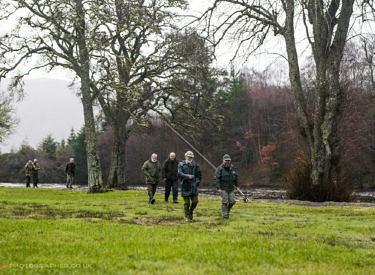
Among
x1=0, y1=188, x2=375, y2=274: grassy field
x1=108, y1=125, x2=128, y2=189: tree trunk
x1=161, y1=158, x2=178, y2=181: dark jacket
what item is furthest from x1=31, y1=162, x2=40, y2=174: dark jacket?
x1=0, y1=188, x2=375, y2=274: grassy field

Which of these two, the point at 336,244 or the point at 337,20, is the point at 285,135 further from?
the point at 336,244

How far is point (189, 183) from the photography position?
11.4 meters

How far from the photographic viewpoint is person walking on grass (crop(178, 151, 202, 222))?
11.3 metres

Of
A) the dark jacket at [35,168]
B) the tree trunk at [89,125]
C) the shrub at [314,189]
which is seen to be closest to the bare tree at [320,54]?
the shrub at [314,189]

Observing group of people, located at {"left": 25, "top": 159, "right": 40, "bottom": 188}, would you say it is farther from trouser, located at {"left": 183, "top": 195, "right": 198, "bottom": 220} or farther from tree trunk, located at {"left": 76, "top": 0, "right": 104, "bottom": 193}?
trouser, located at {"left": 183, "top": 195, "right": 198, "bottom": 220}

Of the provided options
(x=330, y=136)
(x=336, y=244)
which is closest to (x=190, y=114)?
(x=330, y=136)

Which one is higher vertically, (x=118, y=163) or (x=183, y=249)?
(x=118, y=163)

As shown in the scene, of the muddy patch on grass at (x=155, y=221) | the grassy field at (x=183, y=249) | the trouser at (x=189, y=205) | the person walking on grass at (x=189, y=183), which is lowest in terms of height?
the muddy patch on grass at (x=155, y=221)

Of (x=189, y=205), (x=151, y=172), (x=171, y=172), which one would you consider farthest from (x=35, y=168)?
(x=189, y=205)

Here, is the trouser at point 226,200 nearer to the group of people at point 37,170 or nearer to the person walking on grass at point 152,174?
the person walking on grass at point 152,174

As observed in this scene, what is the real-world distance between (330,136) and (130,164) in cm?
5145

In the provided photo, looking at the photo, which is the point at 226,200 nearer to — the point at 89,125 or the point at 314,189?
the point at 314,189

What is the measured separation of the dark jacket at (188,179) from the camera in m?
11.3

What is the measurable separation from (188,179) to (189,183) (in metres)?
0.13
